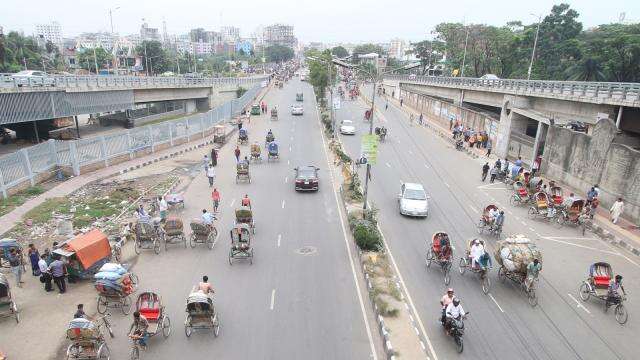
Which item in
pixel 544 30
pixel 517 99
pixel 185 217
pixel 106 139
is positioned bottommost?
pixel 185 217

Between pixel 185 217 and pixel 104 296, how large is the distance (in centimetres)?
823

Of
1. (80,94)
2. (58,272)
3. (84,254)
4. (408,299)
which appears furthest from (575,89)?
(80,94)

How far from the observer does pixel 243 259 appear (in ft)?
52.8

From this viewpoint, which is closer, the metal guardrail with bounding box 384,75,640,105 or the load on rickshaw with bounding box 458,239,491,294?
the load on rickshaw with bounding box 458,239,491,294

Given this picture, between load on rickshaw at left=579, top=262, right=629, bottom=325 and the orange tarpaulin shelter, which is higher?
the orange tarpaulin shelter

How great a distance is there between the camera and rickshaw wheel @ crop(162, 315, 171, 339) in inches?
451

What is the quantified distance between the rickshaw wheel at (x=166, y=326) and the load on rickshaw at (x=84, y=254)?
4.08 metres

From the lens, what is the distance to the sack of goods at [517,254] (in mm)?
13898

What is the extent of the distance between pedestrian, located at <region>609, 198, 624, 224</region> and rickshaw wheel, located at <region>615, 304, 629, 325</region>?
9.17 meters

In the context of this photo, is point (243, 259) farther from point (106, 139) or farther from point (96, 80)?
point (96, 80)

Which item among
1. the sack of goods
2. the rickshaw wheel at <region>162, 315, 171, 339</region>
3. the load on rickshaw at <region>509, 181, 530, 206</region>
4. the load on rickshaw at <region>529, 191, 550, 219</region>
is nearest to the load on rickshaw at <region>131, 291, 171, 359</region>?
the rickshaw wheel at <region>162, 315, 171, 339</region>

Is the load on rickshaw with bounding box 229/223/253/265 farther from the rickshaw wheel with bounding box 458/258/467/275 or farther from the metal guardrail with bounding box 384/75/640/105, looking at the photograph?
the metal guardrail with bounding box 384/75/640/105

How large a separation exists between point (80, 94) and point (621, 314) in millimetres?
43393

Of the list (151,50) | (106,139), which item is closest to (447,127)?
(106,139)
